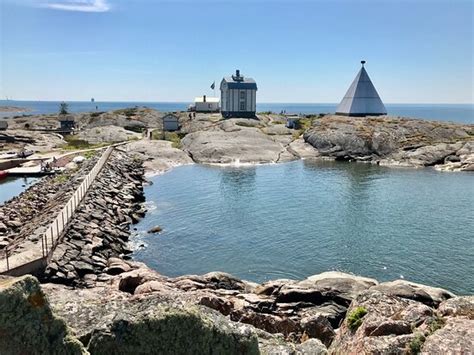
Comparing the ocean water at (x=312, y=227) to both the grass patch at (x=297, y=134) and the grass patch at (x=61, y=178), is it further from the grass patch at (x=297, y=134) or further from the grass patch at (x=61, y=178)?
the grass patch at (x=297, y=134)

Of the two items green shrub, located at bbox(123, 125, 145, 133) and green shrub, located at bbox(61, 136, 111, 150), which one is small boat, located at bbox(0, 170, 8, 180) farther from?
green shrub, located at bbox(123, 125, 145, 133)

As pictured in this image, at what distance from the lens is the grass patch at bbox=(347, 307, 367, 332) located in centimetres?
1080

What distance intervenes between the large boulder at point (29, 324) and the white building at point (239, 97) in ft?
375

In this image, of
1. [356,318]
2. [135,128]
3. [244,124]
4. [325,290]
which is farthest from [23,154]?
[356,318]

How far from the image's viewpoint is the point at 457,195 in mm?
52250

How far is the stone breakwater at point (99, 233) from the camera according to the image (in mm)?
23900

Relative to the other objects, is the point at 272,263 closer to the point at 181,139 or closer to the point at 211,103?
the point at 181,139

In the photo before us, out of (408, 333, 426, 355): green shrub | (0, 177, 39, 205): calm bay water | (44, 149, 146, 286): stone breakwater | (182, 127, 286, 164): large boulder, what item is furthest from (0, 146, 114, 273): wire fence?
(182, 127, 286, 164): large boulder

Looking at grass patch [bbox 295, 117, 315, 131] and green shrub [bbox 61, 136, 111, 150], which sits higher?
grass patch [bbox 295, 117, 315, 131]

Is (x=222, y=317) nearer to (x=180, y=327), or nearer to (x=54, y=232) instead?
(x=180, y=327)

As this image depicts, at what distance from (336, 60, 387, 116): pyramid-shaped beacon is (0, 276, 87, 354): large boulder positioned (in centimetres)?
11109

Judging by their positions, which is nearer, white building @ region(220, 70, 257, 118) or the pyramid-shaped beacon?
the pyramid-shaped beacon

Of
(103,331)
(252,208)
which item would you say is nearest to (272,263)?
(252,208)

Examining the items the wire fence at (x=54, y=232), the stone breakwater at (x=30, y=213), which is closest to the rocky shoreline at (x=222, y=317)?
the wire fence at (x=54, y=232)
